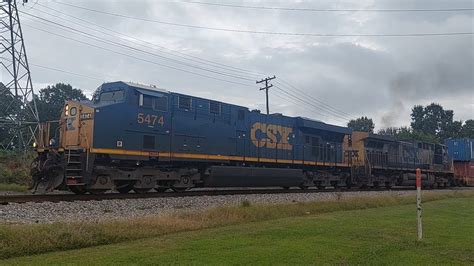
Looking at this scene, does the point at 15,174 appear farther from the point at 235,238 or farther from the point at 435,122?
the point at 435,122

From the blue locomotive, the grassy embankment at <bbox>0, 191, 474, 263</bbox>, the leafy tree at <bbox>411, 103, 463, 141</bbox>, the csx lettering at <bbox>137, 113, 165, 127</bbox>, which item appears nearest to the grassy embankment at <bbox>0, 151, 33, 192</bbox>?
the blue locomotive

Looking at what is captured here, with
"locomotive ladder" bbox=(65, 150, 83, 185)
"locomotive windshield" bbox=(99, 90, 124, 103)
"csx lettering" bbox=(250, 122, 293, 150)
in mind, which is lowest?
"locomotive ladder" bbox=(65, 150, 83, 185)

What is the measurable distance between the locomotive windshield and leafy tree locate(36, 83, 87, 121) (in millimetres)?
46903

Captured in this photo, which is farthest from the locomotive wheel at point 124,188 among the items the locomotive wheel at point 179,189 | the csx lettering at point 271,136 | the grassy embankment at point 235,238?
the csx lettering at point 271,136

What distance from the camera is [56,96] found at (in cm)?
6469

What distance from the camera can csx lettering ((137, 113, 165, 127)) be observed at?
51.5 feet

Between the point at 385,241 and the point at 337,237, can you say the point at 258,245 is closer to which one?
the point at 337,237

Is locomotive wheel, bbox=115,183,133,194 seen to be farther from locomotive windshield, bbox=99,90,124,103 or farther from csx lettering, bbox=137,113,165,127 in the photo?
locomotive windshield, bbox=99,90,124,103

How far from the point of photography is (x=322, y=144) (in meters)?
24.7

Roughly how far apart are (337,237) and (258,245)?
68.1 inches

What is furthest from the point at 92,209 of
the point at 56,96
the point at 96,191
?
the point at 56,96

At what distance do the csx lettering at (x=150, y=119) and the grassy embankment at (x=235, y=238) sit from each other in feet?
21.4

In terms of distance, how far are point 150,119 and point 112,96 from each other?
1.57 m

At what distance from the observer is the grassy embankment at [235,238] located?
5988mm
